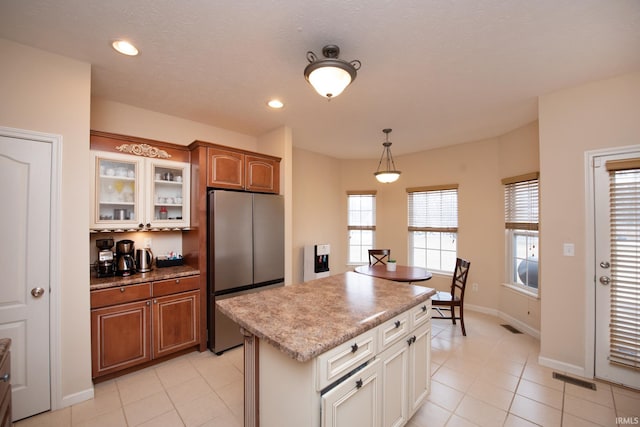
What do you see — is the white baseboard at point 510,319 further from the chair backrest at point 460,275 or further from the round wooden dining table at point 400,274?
the round wooden dining table at point 400,274

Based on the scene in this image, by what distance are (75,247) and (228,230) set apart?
4.29 feet

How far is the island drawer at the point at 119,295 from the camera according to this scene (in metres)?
2.33

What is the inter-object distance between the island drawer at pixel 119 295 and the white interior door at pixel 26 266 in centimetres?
32

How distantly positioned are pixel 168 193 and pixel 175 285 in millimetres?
1098

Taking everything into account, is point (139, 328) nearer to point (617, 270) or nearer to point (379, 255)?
point (379, 255)

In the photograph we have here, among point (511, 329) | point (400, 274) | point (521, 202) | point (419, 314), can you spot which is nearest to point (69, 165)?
point (419, 314)

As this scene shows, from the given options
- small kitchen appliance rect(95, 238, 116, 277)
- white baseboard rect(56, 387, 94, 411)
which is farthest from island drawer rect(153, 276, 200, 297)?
white baseboard rect(56, 387, 94, 411)

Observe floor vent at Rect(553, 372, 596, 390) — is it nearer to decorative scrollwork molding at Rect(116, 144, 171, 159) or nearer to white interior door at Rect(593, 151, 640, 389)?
white interior door at Rect(593, 151, 640, 389)

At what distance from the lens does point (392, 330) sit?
1.67 meters

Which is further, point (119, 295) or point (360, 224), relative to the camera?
point (360, 224)

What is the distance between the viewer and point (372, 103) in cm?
288

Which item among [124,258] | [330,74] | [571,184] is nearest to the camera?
[330,74]

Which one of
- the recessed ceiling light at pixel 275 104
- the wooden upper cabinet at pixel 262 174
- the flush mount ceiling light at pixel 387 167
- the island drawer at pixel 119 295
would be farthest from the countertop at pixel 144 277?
the flush mount ceiling light at pixel 387 167
